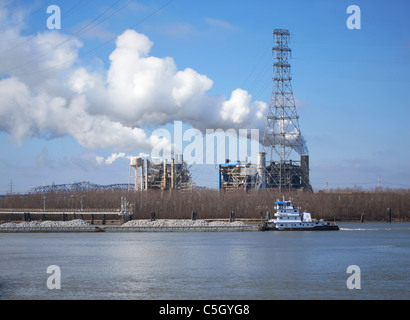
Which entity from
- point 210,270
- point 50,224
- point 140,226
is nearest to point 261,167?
point 140,226

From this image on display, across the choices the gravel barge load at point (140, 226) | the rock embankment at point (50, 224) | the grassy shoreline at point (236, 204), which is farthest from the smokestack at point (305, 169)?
the rock embankment at point (50, 224)

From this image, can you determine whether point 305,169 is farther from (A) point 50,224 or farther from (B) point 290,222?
(A) point 50,224

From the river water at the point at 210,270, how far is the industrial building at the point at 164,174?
47244mm

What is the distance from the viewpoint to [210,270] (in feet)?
132

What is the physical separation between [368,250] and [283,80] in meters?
44.5

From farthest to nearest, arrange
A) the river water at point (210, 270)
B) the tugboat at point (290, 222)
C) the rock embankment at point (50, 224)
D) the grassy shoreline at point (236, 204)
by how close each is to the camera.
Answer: the grassy shoreline at point (236, 204)
the rock embankment at point (50, 224)
the tugboat at point (290, 222)
the river water at point (210, 270)

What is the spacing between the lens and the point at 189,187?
366 feet

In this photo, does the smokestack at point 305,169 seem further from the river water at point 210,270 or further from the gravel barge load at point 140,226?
the river water at point 210,270

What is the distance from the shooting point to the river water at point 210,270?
31875mm

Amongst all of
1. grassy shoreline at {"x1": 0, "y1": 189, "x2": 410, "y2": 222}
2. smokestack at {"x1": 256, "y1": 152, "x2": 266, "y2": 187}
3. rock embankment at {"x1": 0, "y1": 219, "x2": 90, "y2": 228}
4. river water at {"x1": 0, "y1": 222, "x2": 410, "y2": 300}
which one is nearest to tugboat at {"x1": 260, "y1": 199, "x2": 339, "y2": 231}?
river water at {"x1": 0, "y1": 222, "x2": 410, "y2": 300}

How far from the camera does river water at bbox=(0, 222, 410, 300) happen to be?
31875mm

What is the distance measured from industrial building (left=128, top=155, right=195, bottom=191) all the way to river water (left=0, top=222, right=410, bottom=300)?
4724cm

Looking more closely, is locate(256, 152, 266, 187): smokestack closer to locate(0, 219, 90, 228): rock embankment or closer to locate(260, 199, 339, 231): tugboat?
locate(260, 199, 339, 231): tugboat
